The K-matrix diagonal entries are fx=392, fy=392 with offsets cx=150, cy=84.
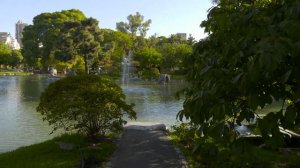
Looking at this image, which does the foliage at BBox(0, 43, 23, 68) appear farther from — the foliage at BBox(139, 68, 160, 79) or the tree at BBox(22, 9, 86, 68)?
the foliage at BBox(139, 68, 160, 79)

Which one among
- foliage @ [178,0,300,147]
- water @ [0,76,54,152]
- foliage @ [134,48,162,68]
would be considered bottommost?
water @ [0,76,54,152]

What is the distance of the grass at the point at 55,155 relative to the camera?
8.03m

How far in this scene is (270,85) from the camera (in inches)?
84.3

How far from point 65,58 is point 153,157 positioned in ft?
118

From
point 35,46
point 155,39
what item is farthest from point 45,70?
point 155,39

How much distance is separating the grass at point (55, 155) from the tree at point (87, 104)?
0.53m

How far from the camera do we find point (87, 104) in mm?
9445

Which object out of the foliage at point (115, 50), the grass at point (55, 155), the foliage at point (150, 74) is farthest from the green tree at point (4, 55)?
the grass at point (55, 155)

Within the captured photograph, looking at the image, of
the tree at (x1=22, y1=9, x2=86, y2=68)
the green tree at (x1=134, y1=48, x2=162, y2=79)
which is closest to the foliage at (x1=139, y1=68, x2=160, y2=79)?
the green tree at (x1=134, y1=48, x2=162, y2=79)

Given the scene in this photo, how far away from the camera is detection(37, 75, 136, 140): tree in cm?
941

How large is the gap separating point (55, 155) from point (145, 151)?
2014 mm

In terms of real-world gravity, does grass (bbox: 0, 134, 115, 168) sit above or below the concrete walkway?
below

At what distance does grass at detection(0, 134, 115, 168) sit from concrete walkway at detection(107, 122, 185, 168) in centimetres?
36

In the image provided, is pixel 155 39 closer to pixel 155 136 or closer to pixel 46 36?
pixel 46 36
